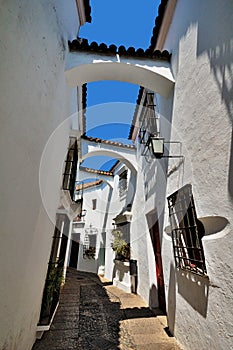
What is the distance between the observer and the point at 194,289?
275 centimetres

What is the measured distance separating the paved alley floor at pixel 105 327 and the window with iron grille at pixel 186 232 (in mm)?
1434

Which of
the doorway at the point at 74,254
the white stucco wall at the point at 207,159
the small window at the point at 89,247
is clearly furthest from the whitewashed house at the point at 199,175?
the doorway at the point at 74,254

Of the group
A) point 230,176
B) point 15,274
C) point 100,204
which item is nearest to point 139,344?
point 15,274

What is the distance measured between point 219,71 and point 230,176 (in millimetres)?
Answer: 1426

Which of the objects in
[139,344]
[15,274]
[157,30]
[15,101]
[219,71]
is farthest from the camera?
[157,30]

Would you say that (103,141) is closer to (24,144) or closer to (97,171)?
(97,171)

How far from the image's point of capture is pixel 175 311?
3.36 m

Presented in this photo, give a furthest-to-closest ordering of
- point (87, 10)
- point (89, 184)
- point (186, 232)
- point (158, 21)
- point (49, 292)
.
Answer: point (89, 184) → point (87, 10) → point (158, 21) → point (49, 292) → point (186, 232)

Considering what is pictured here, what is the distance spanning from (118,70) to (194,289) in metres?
4.56

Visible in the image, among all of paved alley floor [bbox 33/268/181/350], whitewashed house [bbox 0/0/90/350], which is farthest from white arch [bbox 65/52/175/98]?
paved alley floor [bbox 33/268/181/350]

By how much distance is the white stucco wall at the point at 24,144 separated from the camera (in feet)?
6.15

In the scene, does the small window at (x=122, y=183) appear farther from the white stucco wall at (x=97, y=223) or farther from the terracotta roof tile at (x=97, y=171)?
the white stucco wall at (x=97, y=223)

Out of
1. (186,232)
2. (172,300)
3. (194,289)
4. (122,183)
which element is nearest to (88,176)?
(122,183)

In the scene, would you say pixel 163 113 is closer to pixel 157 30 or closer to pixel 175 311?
pixel 157 30
